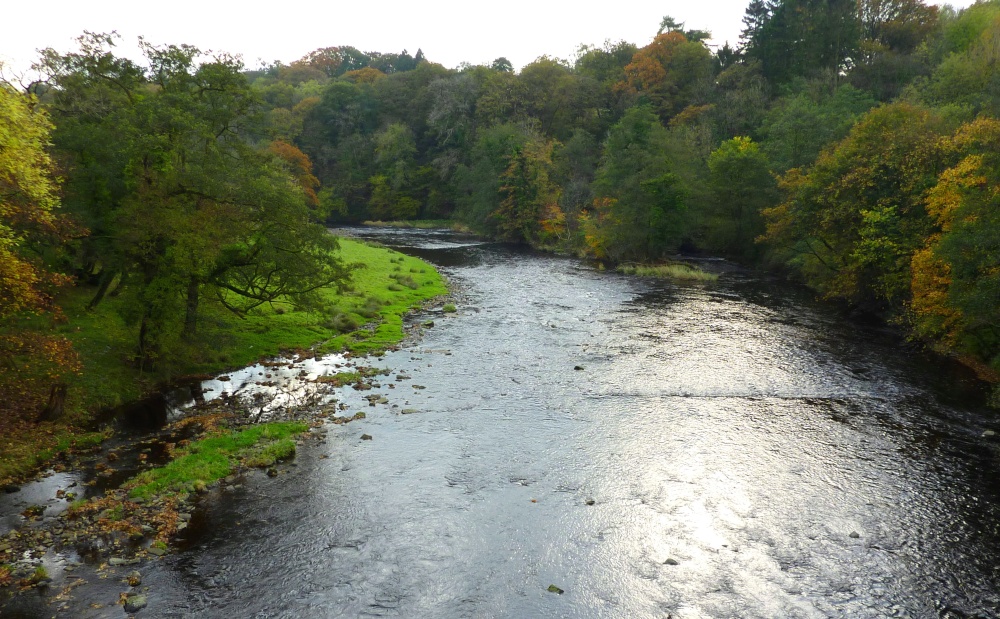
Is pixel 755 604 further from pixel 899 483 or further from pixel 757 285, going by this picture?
pixel 757 285

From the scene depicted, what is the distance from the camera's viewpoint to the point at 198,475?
16.9 metres

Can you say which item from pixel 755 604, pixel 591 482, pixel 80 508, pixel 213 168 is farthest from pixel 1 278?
pixel 755 604

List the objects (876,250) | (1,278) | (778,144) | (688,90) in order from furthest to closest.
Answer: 1. (688,90)
2. (778,144)
3. (876,250)
4. (1,278)

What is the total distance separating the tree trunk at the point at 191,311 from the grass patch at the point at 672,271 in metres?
44.1

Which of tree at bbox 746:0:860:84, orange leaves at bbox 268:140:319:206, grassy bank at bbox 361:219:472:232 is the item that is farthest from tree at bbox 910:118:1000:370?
grassy bank at bbox 361:219:472:232

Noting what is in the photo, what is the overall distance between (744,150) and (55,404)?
6711 centimetres

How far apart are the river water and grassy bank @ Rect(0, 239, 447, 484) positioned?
19.1 feet

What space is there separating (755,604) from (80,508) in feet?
52.2

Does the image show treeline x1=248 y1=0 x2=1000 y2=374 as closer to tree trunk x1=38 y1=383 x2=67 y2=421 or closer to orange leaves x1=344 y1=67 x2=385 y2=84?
orange leaves x1=344 y1=67 x2=385 y2=84

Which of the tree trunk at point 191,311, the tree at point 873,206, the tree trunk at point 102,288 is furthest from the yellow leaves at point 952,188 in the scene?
the tree trunk at point 102,288

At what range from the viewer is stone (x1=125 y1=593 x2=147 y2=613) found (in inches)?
459

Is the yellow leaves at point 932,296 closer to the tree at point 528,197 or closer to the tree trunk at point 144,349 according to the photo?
the tree trunk at point 144,349

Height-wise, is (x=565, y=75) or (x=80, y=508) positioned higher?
(x=565, y=75)

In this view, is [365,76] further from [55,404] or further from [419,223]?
[55,404]
